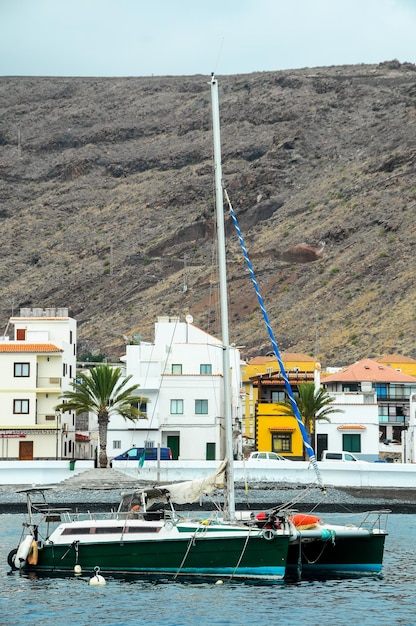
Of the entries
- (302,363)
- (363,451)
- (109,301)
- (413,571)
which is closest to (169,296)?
(109,301)

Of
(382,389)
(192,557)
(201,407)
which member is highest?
(382,389)

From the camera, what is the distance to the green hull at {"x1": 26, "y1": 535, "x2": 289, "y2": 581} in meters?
44.5

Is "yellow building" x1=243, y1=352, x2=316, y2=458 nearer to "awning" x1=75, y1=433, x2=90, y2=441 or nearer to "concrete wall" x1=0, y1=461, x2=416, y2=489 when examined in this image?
"awning" x1=75, y1=433, x2=90, y2=441

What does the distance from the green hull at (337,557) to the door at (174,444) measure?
36.7 meters

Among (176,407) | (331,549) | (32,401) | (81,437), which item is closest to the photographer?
(331,549)

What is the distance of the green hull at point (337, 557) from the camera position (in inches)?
1849

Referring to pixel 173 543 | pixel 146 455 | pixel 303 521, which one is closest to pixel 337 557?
pixel 303 521

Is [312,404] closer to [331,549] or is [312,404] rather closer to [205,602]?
[331,549]

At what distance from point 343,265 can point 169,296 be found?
24462 mm

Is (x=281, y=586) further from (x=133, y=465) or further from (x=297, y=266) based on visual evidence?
(x=297, y=266)

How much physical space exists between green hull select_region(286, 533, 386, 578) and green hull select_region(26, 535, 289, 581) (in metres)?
2.09

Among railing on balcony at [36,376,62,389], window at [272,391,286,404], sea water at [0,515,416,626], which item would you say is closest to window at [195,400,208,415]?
railing on balcony at [36,376,62,389]

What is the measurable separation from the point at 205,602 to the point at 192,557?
2.89m

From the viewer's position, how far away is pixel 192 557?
44781mm
